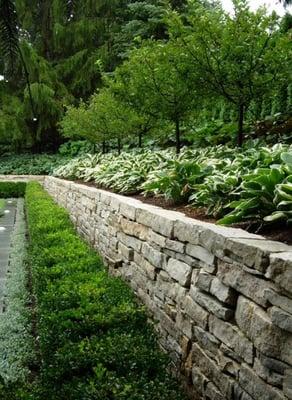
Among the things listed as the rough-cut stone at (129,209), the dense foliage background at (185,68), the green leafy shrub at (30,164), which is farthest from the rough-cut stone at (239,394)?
the green leafy shrub at (30,164)

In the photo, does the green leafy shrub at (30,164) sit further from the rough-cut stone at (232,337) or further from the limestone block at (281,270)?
the limestone block at (281,270)

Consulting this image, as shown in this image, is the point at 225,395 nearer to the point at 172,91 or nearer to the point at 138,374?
the point at 138,374

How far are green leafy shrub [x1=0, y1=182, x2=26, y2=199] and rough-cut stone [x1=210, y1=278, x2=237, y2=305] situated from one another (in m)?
12.7

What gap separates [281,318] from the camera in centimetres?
151

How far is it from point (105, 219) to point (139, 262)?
52.0 inches

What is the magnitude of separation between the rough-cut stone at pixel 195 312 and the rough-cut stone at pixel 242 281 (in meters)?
0.26

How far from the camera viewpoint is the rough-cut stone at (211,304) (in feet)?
6.16

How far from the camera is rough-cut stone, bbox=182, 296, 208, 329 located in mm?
2092

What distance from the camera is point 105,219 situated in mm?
4477

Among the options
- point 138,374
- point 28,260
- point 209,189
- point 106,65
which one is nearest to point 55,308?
point 138,374

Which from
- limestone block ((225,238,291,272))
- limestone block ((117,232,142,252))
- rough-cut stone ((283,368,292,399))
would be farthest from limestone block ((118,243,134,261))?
rough-cut stone ((283,368,292,399))

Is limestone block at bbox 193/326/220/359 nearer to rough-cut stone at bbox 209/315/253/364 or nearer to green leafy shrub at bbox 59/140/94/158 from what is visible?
rough-cut stone at bbox 209/315/253/364

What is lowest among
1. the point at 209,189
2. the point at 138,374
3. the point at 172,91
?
the point at 138,374

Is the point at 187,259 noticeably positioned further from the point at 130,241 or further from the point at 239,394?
the point at 130,241
